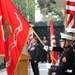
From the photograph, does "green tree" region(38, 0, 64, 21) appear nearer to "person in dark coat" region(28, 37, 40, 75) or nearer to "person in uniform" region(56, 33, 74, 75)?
"person in dark coat" region(28, 37, 40, 75)

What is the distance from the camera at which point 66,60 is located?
23.1 ft

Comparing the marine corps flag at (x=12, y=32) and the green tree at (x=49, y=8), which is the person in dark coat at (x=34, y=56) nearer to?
the marine corps flag at (x=12, y=32)

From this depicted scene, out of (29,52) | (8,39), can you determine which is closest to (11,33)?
(8,39)

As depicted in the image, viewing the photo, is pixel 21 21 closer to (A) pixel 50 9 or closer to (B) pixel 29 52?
(B) pixel 29 52

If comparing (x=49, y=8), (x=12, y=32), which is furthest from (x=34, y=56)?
(x=49, y=8)

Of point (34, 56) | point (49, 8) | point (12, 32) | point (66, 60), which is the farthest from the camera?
point (49, 8)

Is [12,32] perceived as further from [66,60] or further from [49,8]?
[49,8]

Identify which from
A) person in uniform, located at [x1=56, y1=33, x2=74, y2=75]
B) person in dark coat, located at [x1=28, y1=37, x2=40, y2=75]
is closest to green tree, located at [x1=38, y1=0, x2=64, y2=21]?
person in dark coat, located at [x1=28, y1=37, x2=40, y2=75]

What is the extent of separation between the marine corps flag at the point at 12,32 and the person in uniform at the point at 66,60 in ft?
2.66

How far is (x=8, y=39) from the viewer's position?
678 centimetres

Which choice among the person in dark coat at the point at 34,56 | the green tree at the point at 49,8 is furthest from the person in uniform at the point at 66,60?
the green tree at the point at 49,8

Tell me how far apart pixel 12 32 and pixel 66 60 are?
1.18 metres

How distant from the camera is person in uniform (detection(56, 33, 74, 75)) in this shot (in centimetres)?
706

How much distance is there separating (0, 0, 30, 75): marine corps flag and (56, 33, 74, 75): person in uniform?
81 cm
